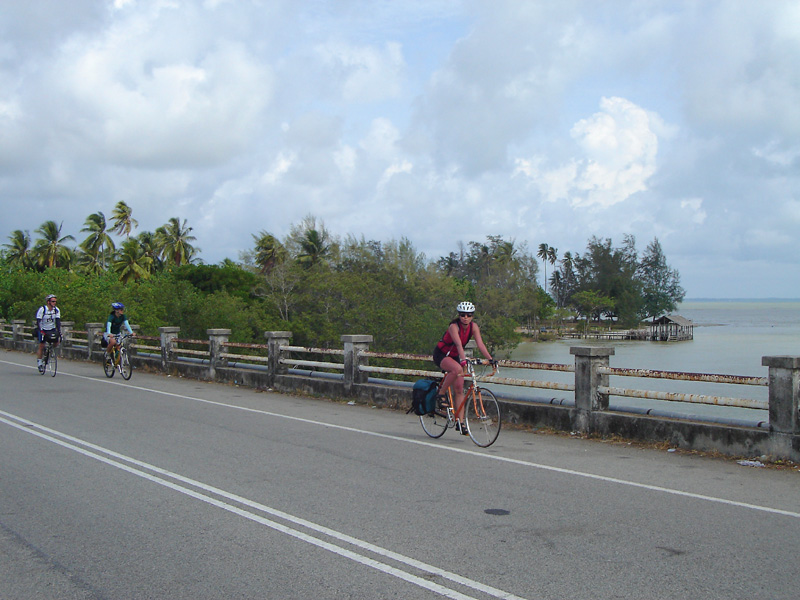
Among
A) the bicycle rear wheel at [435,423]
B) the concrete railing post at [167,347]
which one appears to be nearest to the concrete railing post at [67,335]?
the concrete railing post at [167,347]

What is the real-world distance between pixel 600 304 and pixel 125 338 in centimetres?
10862

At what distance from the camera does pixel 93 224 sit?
7819 cm

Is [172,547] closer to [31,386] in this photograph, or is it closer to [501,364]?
[501,364]

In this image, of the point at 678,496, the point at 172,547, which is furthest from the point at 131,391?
the point at 678,496

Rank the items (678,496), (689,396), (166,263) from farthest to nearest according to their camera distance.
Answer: (166,263) < (689,396) < (678,496)

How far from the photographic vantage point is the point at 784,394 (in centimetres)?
832

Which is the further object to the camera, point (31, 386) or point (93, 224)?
point (93, 224)

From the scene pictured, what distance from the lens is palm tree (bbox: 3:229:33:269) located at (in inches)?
3017

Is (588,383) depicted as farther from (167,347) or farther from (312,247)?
(312,247)

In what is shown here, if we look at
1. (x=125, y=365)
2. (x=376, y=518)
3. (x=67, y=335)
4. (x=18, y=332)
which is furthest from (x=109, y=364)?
(x=18, y=332)

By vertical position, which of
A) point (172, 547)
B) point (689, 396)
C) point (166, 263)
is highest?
point (166, 263)

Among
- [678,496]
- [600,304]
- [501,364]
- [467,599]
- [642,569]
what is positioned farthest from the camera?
[600,304]

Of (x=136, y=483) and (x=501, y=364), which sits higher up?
(x=501, y=364)

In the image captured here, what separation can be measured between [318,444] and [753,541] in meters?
5.49
